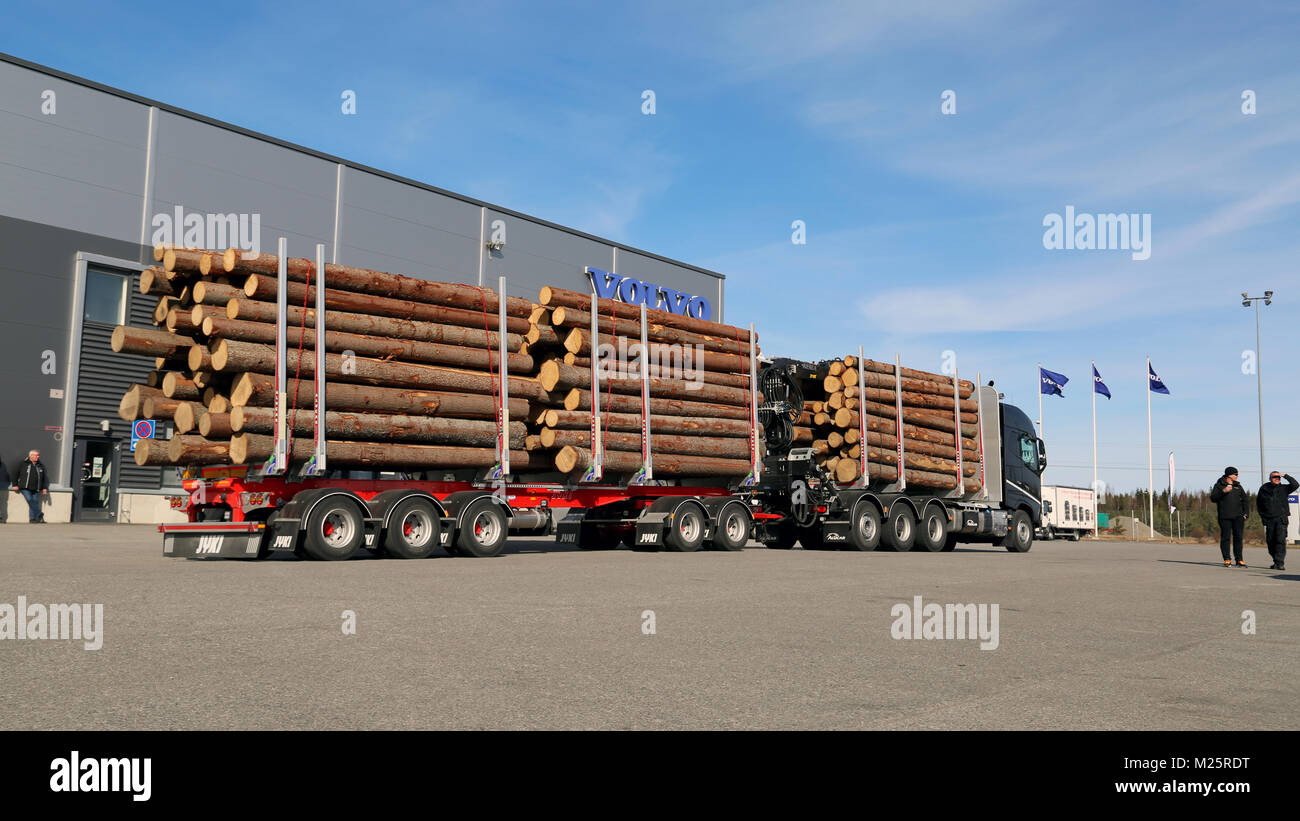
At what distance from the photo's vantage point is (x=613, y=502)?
19.8 metres

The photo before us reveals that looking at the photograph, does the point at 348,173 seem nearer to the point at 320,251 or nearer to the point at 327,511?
the point at 320,251

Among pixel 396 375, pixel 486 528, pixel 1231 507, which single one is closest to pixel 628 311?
pixel 396 375

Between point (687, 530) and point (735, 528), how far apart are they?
126 cm

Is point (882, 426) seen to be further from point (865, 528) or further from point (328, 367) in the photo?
point (328, 367)

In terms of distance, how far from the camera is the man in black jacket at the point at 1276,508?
1819 cm

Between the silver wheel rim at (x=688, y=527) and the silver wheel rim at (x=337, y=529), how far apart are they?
667 centimetres

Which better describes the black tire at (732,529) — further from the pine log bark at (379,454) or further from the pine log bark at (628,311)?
the pine log bark at (379,454)

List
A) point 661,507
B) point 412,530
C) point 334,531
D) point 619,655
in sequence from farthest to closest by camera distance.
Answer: point 661,507 → point 412,530 → point 334,531 → point 619,655

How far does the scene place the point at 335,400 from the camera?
15461 mm

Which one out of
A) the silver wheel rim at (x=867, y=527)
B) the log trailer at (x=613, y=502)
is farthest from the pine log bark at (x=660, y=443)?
the silver wheel rim at (x=867, y=527)

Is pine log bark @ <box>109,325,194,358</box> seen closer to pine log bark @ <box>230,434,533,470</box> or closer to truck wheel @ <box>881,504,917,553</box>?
pine log bark @ <box>230,434,533,470</box>

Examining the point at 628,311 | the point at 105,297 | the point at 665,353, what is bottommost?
the point at 665,353

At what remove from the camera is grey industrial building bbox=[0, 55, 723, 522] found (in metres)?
26.7

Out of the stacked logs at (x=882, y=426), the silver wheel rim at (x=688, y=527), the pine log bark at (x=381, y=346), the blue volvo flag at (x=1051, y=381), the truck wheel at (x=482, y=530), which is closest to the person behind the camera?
the pine log bark at (x=381, y=346)
